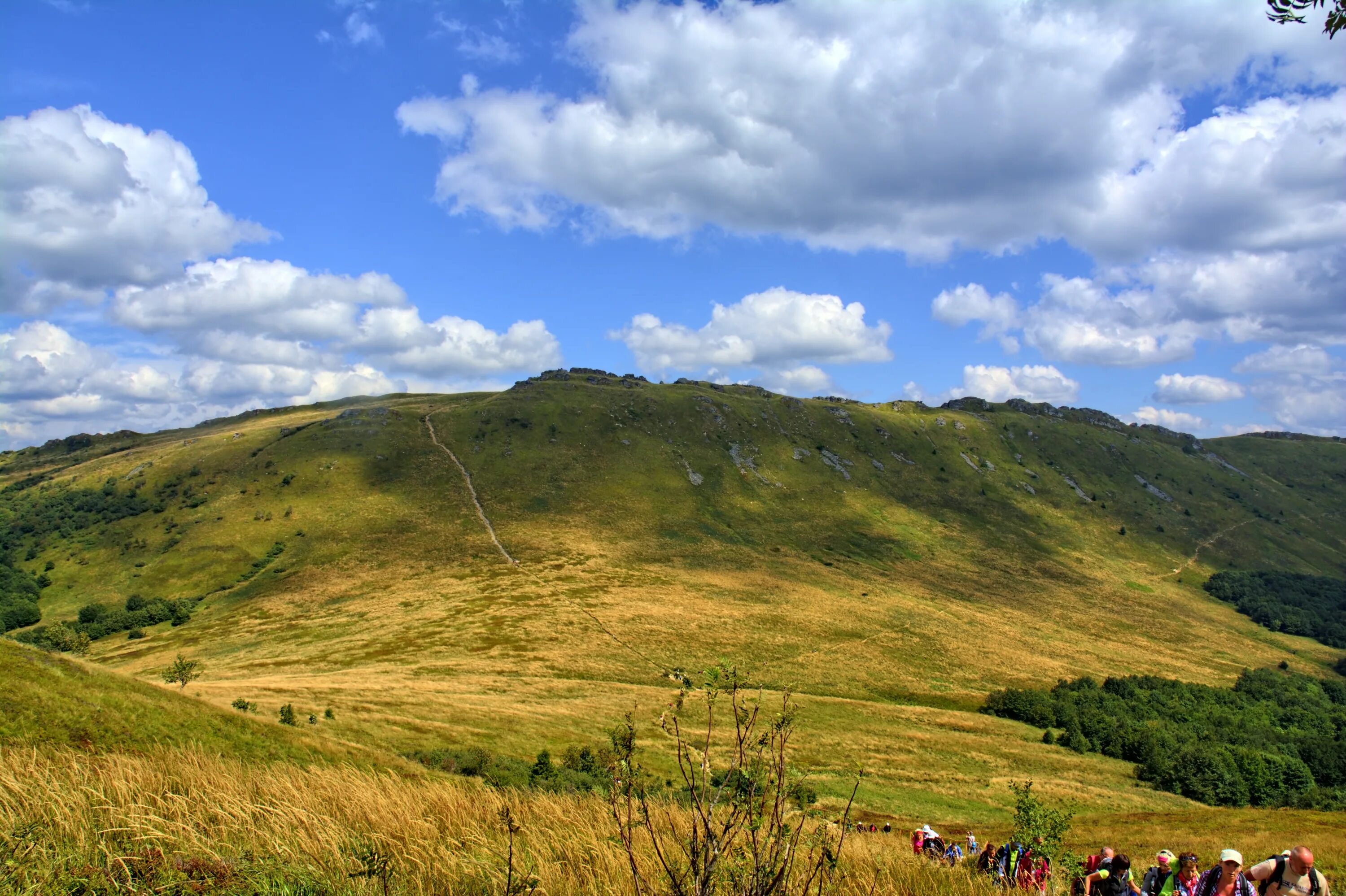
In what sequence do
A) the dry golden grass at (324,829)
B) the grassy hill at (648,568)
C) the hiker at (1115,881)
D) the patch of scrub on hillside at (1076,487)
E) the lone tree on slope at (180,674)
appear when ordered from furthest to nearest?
the patch of scrub on hillside at (1076,487), the grassy hill at (648,568), the lone tree on slope at (180,674), the hiker at (1115,881), the dry golden grass at (324,829)

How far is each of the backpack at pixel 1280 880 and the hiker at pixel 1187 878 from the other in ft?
3.18

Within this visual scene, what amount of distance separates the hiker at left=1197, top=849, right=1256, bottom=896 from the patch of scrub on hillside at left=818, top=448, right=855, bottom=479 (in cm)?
16193

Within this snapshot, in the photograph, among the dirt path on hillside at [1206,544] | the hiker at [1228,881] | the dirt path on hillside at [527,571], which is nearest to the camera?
the hiker at [1228,881]

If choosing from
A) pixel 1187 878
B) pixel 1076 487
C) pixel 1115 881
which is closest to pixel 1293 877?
pixel 1187 878

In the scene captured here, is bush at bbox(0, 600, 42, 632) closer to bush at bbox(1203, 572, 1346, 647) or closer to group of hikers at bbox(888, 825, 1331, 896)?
group of hikers at bbox(888, 825, 1331, 896)

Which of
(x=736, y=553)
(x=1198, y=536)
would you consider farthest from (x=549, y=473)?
(x=1198, y=536)

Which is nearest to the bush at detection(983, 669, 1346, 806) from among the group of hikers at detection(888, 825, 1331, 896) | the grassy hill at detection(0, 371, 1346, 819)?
the grassy hill at detection(0, 371, 1346, 819)

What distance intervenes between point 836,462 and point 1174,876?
6608 inches

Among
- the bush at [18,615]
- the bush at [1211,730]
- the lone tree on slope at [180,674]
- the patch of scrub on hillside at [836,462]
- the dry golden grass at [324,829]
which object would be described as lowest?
the bush at [1211,730]

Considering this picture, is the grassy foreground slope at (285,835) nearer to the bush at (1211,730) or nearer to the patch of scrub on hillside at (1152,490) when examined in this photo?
the bush at (1211,730)

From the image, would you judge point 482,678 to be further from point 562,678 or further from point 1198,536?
point 1198,536

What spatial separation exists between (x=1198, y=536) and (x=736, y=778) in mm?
217593

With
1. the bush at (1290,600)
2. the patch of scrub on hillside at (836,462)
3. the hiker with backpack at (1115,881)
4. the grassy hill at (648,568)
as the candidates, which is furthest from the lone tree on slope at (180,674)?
the bush at (1290,600)

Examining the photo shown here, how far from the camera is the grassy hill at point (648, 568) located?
179 ft
